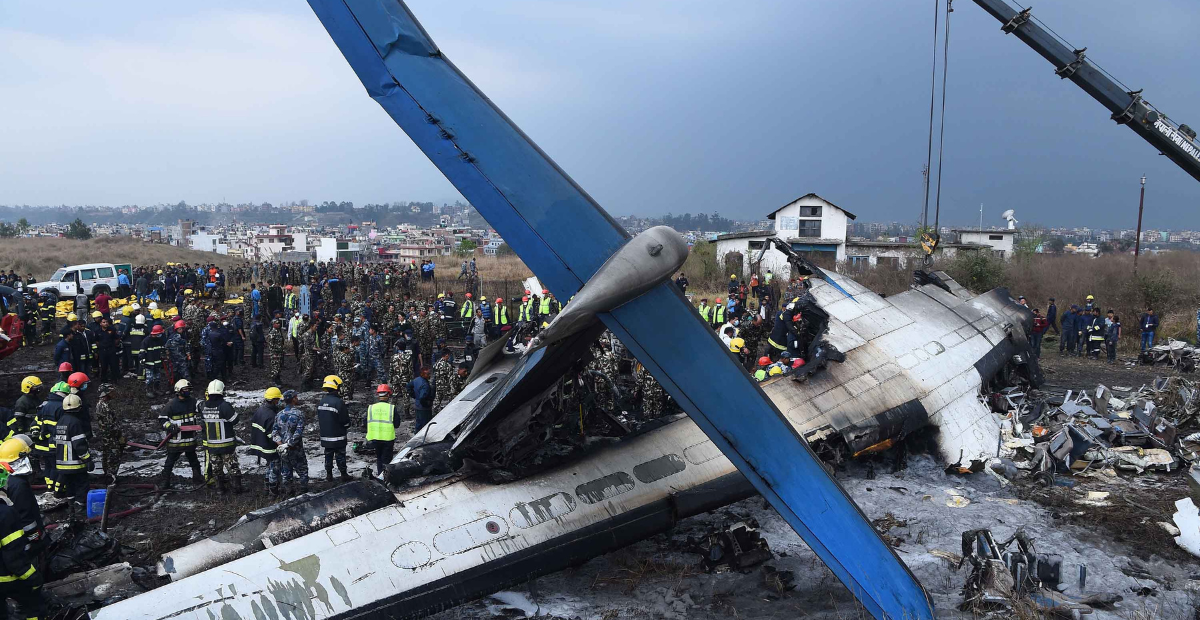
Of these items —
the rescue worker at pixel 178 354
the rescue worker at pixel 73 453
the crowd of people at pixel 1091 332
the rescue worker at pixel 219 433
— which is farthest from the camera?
the crowd of people at pixel 1091 332

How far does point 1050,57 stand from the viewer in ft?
49.4

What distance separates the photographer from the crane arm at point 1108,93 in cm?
1420

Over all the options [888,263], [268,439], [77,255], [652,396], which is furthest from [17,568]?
[77,255]

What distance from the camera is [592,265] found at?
5.96 metres

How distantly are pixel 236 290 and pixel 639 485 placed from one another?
3275cm

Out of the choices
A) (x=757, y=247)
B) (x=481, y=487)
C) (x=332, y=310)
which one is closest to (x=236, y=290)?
(x=332, y=310)

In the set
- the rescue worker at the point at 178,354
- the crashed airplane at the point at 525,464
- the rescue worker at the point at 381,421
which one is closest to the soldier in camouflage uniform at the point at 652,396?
the crashed airplane at the point at 525,464

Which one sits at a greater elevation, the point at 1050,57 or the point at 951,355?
the point at 1050,57

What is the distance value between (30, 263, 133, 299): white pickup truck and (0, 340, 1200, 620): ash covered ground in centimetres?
2166

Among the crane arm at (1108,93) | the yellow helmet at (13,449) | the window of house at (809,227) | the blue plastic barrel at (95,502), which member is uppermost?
the crane arm at (1108,93)

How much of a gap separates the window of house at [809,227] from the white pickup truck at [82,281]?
3502 centimetres

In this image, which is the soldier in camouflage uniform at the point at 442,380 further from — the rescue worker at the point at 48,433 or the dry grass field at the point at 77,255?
the dry grass field at the point at 77,255

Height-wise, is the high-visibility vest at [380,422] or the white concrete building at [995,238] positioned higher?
the white concrete building at [995,238]

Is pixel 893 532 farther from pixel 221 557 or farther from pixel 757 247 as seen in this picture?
pixel 757 247
